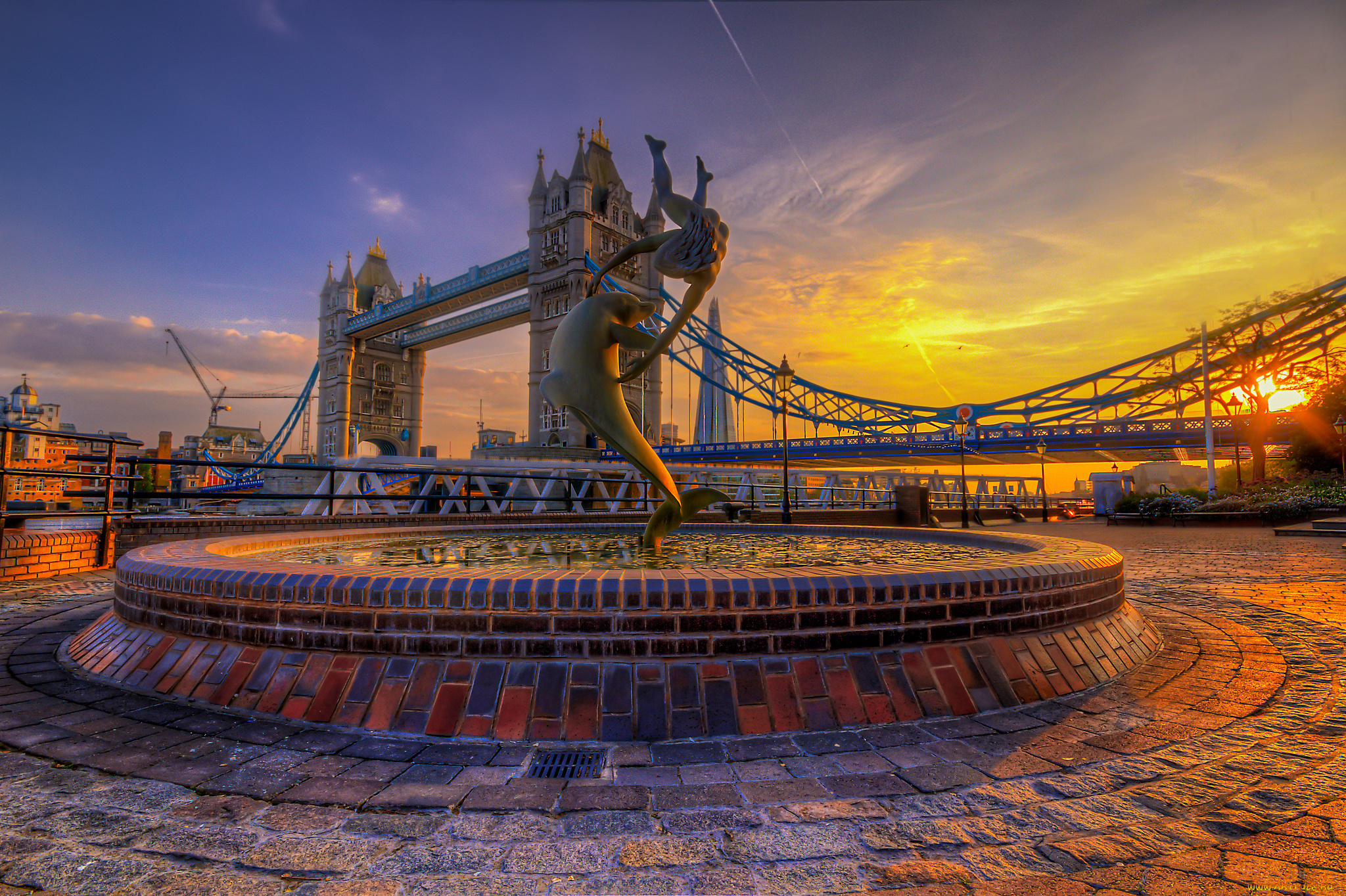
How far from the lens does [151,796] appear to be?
1.73 m

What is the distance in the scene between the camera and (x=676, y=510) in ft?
15.4

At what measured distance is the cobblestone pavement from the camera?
137 cm

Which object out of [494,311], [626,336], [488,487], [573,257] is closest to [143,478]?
[626,336]

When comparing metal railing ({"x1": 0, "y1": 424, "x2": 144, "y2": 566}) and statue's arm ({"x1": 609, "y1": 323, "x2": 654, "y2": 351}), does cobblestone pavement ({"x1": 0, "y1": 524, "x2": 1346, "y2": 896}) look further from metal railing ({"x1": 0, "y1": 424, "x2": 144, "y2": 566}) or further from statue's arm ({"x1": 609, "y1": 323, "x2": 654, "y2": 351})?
metal railing ({"x1": 0, "y1": 424, "x2": 144, "y2": 566})

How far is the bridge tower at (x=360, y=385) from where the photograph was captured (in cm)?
5953

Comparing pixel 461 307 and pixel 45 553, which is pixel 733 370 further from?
pixel 45 553

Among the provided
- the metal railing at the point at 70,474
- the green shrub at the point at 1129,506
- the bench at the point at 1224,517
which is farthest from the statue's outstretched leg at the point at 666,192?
the green shrub at the point at 1129,506

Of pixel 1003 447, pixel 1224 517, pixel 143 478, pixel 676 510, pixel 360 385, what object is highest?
pixel 360 385

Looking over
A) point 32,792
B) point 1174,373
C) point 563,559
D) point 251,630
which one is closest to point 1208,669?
point 563,559

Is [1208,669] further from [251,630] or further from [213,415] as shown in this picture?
[213,415]

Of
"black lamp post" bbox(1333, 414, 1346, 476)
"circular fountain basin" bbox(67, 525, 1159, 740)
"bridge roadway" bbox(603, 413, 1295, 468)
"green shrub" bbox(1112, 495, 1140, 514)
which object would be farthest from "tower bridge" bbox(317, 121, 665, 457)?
"circular fountain basin" bbox(67, 525, 1159, 740)

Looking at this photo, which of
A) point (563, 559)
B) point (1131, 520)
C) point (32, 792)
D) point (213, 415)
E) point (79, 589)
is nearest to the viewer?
point (32, 792)

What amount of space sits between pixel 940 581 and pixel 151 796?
2692 millimetres

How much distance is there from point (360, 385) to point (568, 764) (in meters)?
66.8
